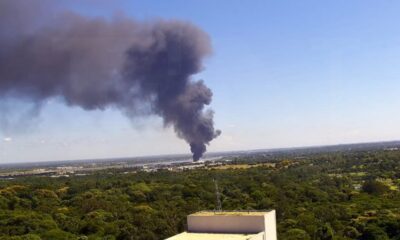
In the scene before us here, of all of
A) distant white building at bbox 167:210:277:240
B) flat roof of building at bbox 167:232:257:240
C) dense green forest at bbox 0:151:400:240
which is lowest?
dense green forest at bbox 0:151:400:240

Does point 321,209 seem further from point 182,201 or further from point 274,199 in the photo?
point 182,201

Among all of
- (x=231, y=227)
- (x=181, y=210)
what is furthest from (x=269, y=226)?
(x=181, y=210)

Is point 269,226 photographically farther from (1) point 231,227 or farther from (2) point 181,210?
(2) point 181,210

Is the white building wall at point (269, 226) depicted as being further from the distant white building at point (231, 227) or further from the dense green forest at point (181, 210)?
the dense green forest at point (181, 210)

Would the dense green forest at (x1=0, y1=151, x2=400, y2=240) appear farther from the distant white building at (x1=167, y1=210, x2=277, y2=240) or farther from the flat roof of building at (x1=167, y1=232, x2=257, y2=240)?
the flat roof of building at (x1=167, y1=232, x2=257, y2=240)

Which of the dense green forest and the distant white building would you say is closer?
the distant white building

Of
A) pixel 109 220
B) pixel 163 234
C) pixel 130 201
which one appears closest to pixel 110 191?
pixel 130 201

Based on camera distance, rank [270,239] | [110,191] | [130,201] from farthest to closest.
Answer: [110,191] < [130,201] < [270,239]

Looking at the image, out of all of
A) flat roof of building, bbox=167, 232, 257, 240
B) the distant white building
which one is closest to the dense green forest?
the distant white building
